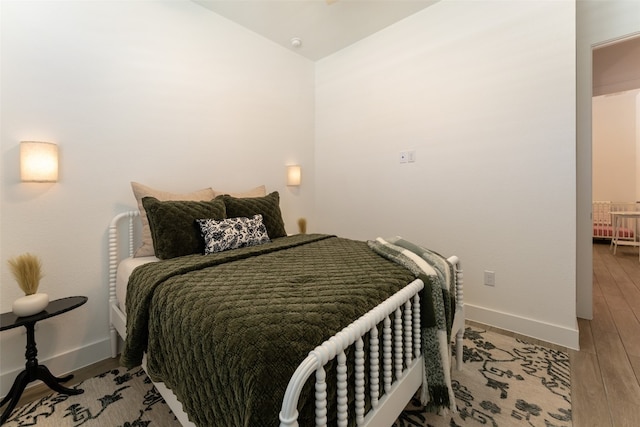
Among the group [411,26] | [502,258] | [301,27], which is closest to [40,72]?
[301,27]

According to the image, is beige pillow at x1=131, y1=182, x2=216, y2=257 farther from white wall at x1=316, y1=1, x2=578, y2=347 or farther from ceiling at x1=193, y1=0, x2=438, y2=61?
white wall at x1=316, y1=1, x2=578, y2=347

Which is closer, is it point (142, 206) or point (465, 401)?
point (465, 401)

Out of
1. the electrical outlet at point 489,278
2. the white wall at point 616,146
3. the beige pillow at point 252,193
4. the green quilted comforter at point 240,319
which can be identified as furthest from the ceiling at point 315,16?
the white wall at point 616,146

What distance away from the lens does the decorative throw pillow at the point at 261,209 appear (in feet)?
7.36

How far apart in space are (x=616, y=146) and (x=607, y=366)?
6260 millimetres

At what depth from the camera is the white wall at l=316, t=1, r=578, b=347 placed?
6.66ft

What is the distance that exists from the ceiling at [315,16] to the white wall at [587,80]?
47.9 inches

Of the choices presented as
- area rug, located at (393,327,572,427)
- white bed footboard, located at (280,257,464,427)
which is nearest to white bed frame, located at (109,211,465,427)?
white bed footboard, located at (280,257,464,427)

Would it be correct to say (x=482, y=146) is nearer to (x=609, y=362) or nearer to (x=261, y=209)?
(x=609, y=362)

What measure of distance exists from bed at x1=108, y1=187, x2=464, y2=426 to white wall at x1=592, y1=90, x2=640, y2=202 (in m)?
6.56

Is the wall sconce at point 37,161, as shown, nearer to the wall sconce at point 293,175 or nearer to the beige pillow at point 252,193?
the beige pillow at point 252,193

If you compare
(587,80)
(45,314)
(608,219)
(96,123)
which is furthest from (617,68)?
(45,314)

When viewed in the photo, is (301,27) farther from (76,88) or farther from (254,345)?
(254,345)

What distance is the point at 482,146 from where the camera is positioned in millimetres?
2334
